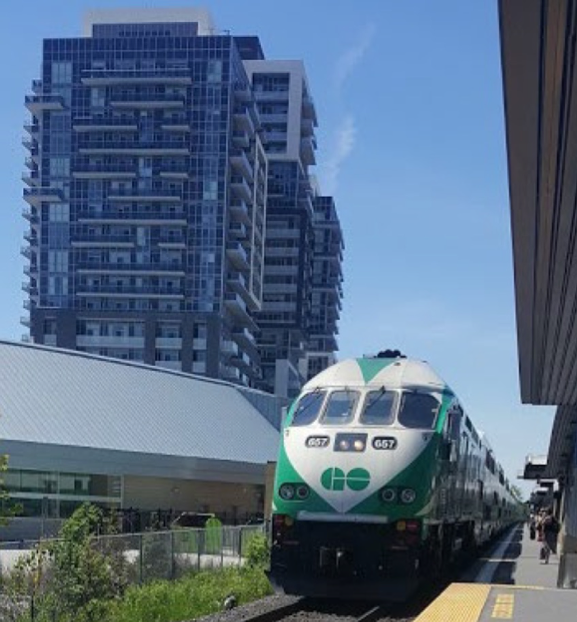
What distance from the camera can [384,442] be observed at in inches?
558

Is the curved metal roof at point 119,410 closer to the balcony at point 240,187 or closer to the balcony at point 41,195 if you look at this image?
the balcony at point 240,187

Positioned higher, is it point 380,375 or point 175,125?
point 175,125

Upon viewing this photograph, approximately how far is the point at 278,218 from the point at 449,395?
133926mm

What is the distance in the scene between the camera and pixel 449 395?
15.9 meters

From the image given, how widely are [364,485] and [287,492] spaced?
4.07ft

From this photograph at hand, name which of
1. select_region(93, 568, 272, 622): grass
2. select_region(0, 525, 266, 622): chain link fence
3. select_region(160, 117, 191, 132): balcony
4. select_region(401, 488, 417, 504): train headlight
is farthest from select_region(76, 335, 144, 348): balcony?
select_region(401, 488, 417, 504): train headlight

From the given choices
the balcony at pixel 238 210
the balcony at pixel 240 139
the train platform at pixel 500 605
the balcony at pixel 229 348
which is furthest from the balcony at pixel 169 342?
the train platform at pixel 500 605

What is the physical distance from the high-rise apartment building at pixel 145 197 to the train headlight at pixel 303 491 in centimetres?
10301

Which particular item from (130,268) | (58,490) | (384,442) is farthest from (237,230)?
(384,442)

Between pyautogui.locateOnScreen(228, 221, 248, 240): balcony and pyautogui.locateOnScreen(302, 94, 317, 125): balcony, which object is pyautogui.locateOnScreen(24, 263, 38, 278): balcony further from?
pyautogui.locateOnScreen(302, 94, 317, 125): balcony

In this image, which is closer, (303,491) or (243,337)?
(303,491)

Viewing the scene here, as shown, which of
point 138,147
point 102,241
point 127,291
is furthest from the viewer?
Answer: point 138,147

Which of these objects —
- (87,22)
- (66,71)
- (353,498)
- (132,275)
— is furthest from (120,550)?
(87,22)

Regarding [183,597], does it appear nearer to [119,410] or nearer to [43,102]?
[119,410]
